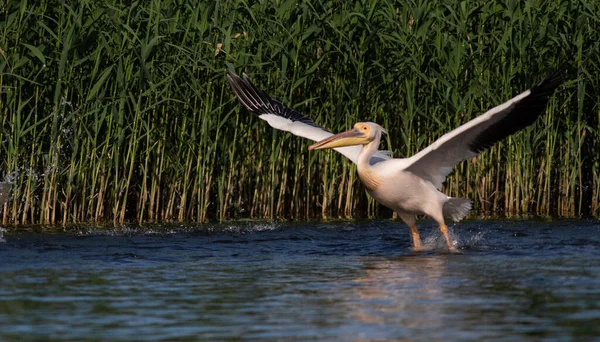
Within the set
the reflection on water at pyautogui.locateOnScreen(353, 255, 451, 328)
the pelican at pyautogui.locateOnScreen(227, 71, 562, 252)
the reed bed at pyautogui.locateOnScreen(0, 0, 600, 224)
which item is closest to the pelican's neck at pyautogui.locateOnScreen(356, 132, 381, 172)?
the pelican at pyautogui.locateOnScreen(227, 71, 562, 252)

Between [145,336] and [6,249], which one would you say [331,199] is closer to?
[6,249]

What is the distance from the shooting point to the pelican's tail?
9398 millimetres

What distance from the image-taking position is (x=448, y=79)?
11.2 metres

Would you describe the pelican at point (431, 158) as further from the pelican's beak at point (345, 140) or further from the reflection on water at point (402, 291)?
the reflection on water at point (402, 291)

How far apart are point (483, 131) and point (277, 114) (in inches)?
103

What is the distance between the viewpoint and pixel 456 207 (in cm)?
955

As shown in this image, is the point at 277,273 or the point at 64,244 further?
the point at 64,244

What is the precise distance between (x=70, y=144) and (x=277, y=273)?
377cm

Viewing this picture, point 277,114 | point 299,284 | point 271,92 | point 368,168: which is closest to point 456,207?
point 368,168

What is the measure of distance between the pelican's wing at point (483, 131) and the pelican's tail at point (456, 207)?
0.90ft

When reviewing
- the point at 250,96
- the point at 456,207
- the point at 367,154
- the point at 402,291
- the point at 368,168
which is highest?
the point at 250,96

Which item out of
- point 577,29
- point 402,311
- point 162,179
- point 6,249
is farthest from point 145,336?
point 577,29

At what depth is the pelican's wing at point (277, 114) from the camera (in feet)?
33.7

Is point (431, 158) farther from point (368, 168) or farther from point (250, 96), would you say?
point (250, 96)
